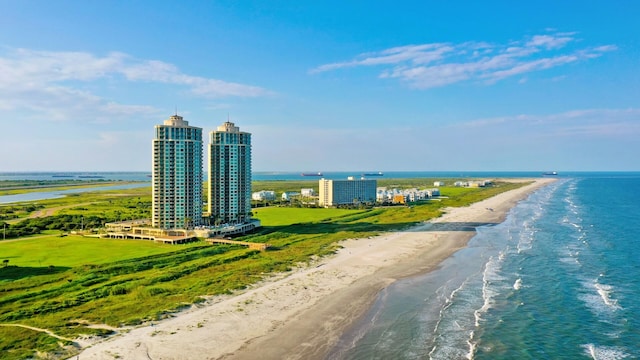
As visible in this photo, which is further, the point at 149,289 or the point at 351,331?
the point at 149,289

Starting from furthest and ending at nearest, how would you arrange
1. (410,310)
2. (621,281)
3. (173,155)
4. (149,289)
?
1. (173,155)
2. (621,281)
3. (149,289)
4. (410,310)

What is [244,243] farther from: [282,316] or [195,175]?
[282,316]

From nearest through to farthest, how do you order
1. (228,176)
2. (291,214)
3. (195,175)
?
(195,175) → (228,176) → (291,214)

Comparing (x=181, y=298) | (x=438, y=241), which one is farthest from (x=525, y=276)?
(x=181, y=298)

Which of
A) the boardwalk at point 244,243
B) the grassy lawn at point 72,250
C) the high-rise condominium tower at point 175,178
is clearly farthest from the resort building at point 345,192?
the grassy lawn at point 72,250

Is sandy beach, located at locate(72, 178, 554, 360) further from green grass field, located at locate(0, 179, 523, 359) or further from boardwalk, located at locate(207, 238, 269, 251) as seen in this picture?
boardwalk, located at locate(207, 238, 269, 251)

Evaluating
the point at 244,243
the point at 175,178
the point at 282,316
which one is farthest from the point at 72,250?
the point at 282,316

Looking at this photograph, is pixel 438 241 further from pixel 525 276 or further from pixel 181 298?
pixel 181 298
